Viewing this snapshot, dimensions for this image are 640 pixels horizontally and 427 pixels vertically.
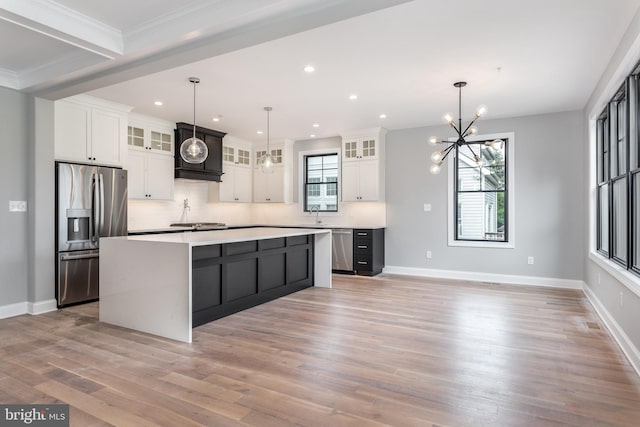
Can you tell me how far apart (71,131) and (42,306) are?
212 cm

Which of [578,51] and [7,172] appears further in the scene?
[7,172]

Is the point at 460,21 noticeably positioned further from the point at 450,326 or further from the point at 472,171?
the point at 472,171

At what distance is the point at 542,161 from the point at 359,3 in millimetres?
4709

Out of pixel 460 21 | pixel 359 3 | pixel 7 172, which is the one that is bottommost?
pixel 7 172

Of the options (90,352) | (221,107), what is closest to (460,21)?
(221,107)

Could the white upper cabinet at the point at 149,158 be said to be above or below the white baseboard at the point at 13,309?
above

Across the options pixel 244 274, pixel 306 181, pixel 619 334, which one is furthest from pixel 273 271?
pixel 619 334

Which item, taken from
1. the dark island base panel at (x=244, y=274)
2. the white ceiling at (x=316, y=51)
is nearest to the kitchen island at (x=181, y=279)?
the dark island base panel at (x=244, y=274)

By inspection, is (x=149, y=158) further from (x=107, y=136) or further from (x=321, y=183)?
(x=321, y=183)

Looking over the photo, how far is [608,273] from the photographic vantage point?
3.79 m

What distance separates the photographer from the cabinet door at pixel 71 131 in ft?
14.8

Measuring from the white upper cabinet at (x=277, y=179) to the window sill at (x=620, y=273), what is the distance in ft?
17.4

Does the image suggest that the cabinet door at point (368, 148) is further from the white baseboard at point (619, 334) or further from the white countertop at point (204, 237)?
the white baseboard at point (619, 334)

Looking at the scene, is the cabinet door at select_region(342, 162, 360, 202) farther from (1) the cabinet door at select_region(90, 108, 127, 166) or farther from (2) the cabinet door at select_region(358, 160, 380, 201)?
(1) the cabinet door at select_region(90, 108, 127, 166)
